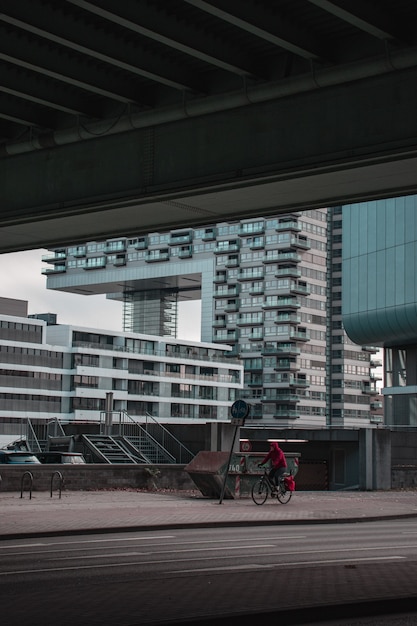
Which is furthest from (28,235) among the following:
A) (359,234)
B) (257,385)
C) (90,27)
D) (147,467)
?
(257,385)

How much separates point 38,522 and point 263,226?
14581 centimetres

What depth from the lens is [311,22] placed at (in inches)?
509

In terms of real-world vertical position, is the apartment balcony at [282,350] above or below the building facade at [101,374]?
above

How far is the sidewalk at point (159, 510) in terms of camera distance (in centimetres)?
2048

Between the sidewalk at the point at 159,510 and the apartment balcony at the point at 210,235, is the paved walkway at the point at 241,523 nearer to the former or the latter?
the sidewalk at the point at 159,510

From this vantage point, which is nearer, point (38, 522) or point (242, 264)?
point (38, 522)

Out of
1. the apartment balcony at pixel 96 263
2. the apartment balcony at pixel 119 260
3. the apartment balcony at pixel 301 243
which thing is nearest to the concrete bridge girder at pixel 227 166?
the apartment balcony at pixel 301 243

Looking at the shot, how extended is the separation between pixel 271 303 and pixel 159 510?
138897mm

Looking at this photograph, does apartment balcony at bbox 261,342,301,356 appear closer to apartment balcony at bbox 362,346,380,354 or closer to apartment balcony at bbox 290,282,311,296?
apartment balcony at bbox 290,282,311,296

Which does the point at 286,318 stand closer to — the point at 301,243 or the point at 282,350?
the point at 282,350

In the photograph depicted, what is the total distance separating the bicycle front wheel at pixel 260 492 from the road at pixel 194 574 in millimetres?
7040

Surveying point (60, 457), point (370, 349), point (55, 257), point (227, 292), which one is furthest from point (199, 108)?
point (55, 257)

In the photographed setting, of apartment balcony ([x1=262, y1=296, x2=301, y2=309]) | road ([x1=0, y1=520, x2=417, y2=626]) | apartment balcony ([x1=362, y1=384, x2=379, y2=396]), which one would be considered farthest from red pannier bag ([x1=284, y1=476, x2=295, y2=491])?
apartment balcony ([x1=362, y1=384, x2=379, y2=396])

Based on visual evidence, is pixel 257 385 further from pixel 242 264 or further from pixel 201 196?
pixel 201 196
